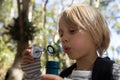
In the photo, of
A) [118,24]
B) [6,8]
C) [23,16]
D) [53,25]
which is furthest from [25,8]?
[6,8]

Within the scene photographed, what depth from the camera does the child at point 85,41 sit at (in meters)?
1.25

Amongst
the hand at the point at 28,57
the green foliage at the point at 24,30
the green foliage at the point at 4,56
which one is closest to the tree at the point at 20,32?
the green foliage at the point at 24,30

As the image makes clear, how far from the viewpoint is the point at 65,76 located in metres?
1.35

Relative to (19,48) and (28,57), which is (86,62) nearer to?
(28,57)

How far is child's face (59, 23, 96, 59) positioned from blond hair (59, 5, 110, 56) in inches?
0.7

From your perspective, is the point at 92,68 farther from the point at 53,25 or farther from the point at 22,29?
the point at 53,25

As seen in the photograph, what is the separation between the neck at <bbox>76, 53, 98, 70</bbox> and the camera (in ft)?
4.36

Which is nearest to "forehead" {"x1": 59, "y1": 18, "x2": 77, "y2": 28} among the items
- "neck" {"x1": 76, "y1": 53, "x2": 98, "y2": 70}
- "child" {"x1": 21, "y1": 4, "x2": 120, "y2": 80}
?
"child" {"x1": 21, "y1": 4, "x2": 120, "y2": 80}

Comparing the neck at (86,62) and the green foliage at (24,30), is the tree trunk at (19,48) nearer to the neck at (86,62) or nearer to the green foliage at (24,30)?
the green foliage at (24,30)

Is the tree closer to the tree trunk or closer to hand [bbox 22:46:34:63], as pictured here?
the tree trunk

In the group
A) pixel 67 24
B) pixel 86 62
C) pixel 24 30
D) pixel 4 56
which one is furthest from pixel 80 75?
pixel 4 56

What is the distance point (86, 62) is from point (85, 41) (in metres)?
0.08

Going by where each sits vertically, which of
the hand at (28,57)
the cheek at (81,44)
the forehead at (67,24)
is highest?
the forehead at (67,24)

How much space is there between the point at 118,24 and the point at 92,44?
13.6m
